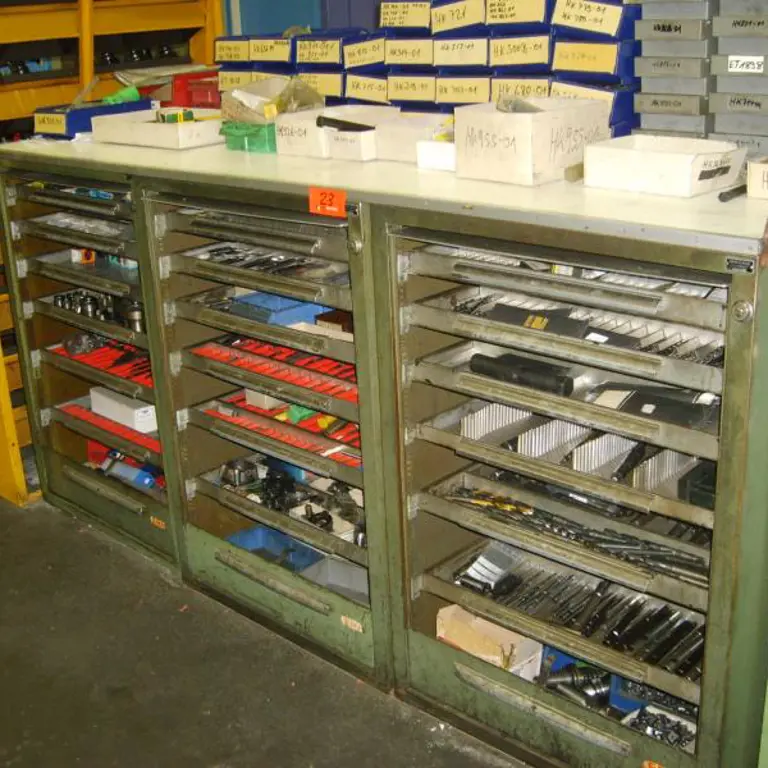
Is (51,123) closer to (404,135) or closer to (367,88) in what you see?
(367,88)

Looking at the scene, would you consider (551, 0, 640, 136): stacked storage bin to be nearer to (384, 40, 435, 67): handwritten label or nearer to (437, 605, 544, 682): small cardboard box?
(384, 40, 435, 67): handwritten label

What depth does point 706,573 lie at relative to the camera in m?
1.82

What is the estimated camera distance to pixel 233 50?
3043mm

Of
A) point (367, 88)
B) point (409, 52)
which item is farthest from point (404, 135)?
point (367, 88)

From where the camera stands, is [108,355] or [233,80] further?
[108,355]

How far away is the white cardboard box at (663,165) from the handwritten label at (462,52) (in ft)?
1.99

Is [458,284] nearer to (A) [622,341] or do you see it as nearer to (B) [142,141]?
(A) [622,341]

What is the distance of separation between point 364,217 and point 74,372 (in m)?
1.47

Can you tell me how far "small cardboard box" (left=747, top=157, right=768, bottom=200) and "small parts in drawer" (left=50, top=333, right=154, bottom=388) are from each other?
1787 millimetres

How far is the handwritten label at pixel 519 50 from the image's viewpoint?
92.5 inches

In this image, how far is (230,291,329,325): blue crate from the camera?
253 centimetres

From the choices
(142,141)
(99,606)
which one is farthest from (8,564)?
(142,141)

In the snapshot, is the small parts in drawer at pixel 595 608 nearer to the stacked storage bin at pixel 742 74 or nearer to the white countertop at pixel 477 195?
the white countertop at pixel 477 195

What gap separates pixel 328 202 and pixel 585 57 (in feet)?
2.29
